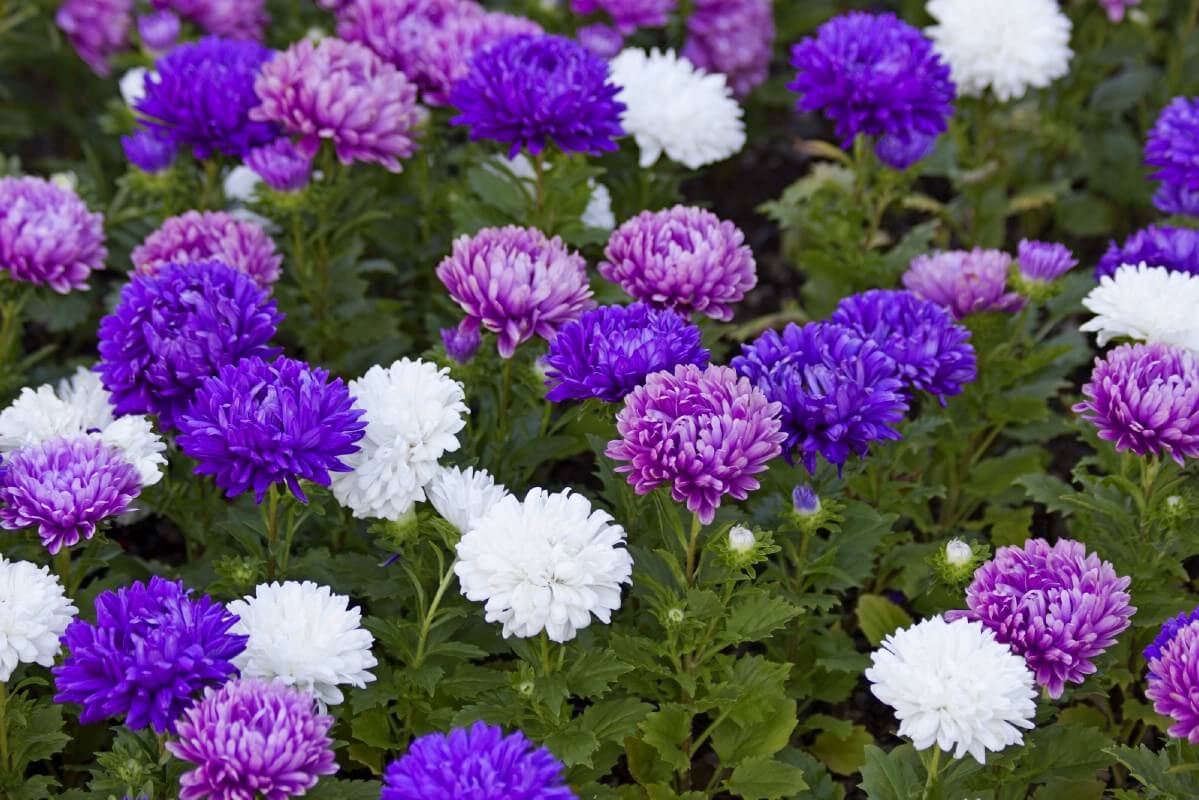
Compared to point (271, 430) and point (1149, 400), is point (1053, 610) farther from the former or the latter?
point (271, 430)

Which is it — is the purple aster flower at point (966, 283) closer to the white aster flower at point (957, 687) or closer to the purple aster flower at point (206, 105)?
the white aster flower at point (957, 687)

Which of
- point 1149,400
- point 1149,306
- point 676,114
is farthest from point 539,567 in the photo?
point 676,114

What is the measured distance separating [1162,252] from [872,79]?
749 millimetres

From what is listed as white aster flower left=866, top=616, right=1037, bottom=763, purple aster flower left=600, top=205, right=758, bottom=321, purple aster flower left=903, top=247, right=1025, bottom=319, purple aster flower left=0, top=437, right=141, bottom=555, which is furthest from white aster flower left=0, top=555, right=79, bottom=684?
purple aster flower left=903, top=247, right=1025, bottom=319

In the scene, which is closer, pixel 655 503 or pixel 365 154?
pixel 655 503

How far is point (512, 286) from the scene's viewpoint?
279cm

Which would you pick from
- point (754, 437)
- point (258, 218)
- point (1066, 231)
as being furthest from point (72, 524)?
point (1066, 231)

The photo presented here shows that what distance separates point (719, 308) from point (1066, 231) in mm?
2296

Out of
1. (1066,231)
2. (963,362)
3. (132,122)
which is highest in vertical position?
(963,362)

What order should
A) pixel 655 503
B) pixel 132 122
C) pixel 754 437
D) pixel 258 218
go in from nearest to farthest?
pixel 754 437, pixel 655 503, pixel 258 218, pixel 132 122

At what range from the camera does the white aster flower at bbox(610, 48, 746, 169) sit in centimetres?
376

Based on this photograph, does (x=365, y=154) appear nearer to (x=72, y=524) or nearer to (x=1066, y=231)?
(x=72, y=524)

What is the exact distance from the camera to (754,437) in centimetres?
240

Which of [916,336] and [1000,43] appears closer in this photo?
[916,336]
